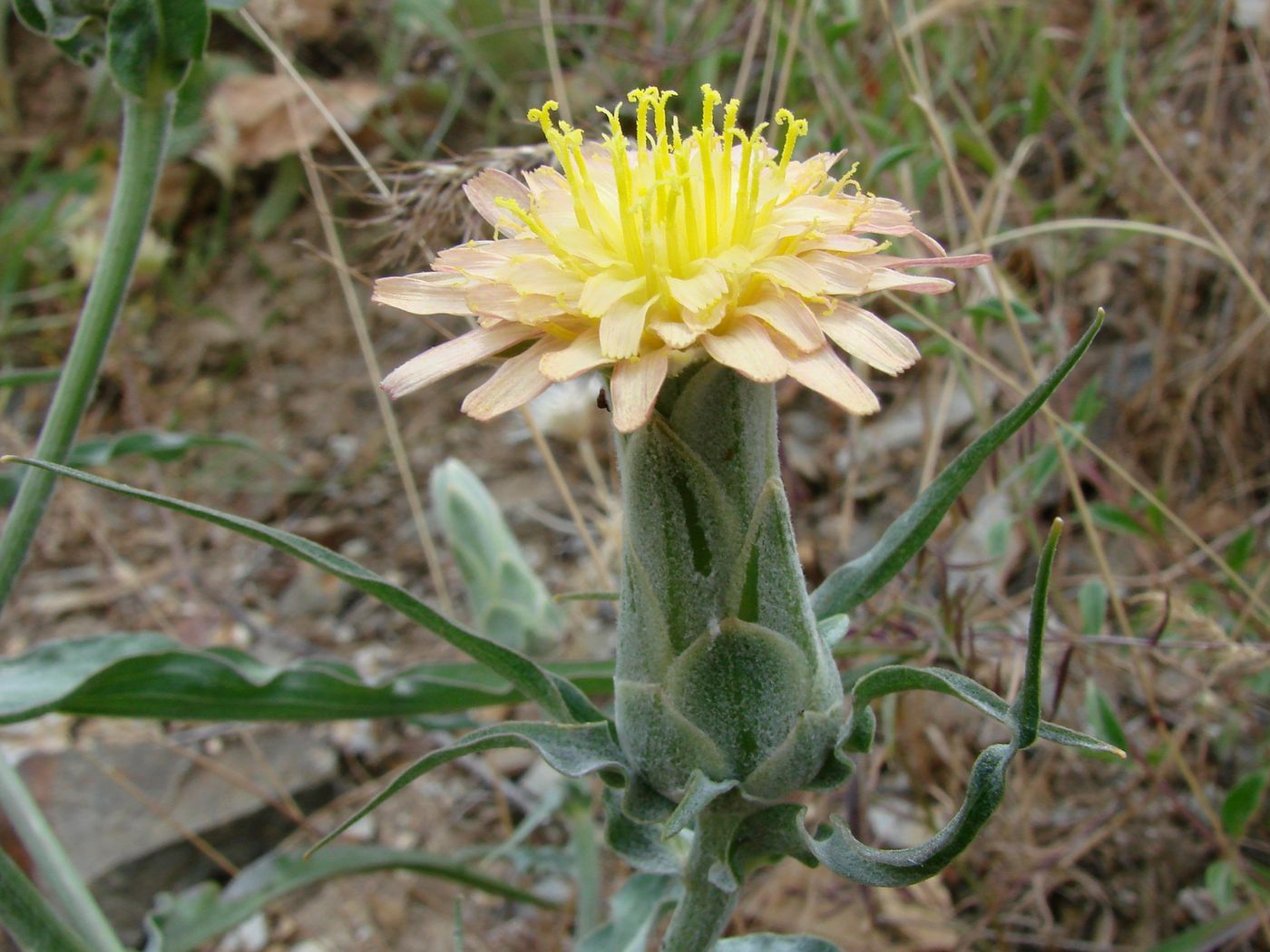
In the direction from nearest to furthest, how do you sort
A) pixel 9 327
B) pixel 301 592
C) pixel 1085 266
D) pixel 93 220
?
pixel 1085 266, pixel 301 592, pixel 9 327, pixel 93 220

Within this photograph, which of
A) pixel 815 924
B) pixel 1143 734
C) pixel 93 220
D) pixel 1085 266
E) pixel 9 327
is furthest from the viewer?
pixel 93 220

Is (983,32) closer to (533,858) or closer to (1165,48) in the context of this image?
(1165,48)

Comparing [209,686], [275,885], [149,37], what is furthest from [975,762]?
[275,885]

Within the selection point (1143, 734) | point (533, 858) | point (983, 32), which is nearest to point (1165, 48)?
point (983, 32)

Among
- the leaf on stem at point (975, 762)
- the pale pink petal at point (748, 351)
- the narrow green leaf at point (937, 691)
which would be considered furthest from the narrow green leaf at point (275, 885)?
the pale pink petal at point (748, 351)

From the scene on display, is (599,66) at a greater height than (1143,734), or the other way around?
(599,66)
